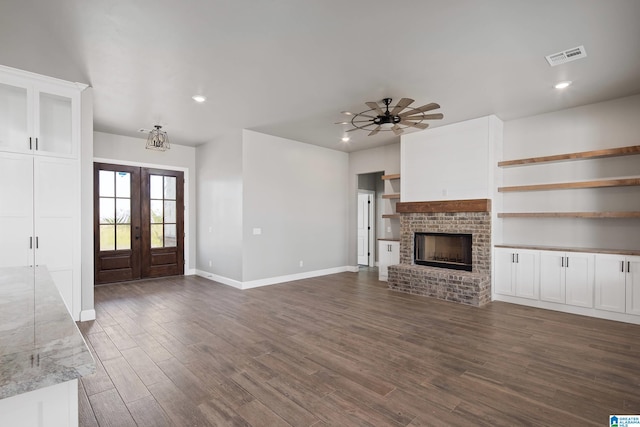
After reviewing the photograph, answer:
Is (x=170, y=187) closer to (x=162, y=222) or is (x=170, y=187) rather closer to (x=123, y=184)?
(x=162, y=222)

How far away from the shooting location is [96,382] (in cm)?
263

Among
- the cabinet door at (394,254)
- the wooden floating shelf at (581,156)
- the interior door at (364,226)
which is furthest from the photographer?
the interior door at (364,226)

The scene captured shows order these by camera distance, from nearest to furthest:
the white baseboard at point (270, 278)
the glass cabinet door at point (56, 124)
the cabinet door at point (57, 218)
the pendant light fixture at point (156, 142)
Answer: the cabinet door at point (57, 218), the glass cabinet door at point (56, 124), the pendant light fixture at point (156, 142), the white baseboard at point (270, 278)

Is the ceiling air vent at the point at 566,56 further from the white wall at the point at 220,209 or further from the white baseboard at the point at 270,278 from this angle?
the white baseboard at the point at 270,278

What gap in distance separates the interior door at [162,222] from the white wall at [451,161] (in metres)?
5.00

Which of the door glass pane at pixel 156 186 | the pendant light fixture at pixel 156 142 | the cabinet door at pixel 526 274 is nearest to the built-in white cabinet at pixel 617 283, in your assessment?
the cabinet door at pixel 526 274

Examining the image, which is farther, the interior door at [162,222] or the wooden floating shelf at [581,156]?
the interior door at [162,222]

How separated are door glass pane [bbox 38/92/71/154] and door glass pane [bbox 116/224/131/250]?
2.84m

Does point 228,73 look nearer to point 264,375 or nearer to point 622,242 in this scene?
point 264,375

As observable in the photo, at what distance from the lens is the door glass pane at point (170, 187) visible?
7.16 meters

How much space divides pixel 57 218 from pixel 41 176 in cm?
53

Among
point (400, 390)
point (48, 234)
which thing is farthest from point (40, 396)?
point (48, 234)

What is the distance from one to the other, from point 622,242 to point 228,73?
18.5ft

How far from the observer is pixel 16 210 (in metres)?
3.69
